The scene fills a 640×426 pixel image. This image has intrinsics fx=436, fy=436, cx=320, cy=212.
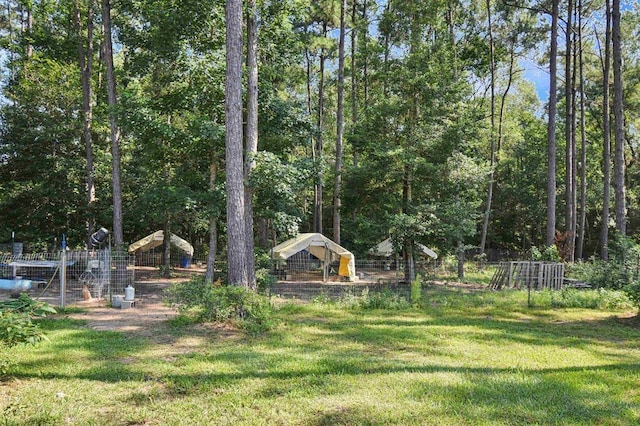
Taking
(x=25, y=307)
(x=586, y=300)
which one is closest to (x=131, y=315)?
(x=25, y=307)

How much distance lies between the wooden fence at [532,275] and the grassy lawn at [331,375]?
5.12 meters

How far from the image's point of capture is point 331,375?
4969 millimetres

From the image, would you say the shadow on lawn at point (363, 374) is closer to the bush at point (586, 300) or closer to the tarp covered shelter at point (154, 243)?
the bush at point (586, 300)

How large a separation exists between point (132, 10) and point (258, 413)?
12.5 metres

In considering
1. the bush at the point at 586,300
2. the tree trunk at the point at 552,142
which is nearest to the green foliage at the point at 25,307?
the bush at the point at 586,300

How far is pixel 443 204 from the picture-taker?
14.4 meters

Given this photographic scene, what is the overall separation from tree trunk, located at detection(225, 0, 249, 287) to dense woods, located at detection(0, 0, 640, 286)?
29 millimetres

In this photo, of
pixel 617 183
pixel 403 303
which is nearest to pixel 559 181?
pixel 617 183

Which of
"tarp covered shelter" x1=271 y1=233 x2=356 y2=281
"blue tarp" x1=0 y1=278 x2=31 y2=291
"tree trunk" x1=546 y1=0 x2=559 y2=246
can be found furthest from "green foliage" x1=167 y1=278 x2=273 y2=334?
"tree trunk" x1=546 y1=0 x2=559 y2=246

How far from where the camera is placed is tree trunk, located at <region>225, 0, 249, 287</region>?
27.1 feet

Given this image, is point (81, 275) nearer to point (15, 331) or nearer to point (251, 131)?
point (251, 131)

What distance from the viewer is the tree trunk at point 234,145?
8266 millimetres

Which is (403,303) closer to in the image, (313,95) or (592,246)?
(313,95)

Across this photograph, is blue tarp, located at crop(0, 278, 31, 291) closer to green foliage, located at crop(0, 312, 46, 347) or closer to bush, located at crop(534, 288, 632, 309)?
green foliage, located at crop(0, 312, 46, 347)
